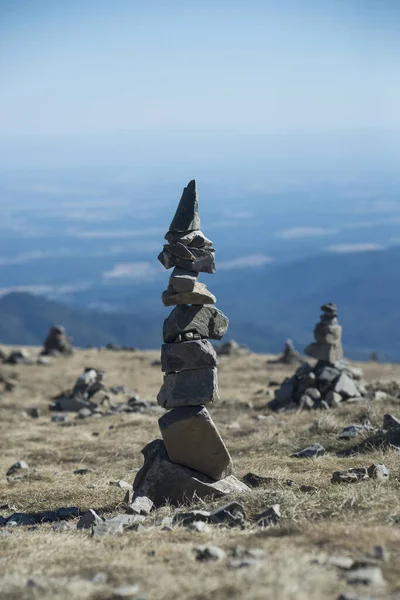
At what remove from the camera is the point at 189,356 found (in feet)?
48.5

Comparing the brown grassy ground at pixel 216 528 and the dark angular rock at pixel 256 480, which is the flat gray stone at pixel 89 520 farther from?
the dark angular rock at pixel 256 480

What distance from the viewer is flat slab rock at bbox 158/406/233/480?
14.5 meters

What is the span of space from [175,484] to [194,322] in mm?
2577

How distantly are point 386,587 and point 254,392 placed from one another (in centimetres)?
2570

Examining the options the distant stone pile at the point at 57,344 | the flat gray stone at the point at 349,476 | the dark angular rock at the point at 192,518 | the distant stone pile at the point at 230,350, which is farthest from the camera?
Answer: the distant stone pile at the point at 230,350

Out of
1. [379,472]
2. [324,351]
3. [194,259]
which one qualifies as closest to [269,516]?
[379,472]

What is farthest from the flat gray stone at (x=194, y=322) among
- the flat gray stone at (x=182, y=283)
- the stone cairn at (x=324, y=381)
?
the stone cairn at (x=324, y=381)

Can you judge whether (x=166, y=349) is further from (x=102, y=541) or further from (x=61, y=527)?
(x=102, y=541)

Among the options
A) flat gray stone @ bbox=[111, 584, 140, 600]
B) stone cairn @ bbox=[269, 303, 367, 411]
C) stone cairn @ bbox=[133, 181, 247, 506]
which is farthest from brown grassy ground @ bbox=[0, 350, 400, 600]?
stone cairn @ bbox=[269, 303, 367, 411]

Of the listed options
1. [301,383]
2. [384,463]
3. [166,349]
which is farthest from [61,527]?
[301,383]

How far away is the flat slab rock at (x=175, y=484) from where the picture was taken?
46.1ft

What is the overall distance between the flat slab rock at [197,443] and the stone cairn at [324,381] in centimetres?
1196

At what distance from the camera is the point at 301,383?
28219 millimetres

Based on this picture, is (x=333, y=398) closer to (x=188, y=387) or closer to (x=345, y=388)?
(x=345, y=388)
